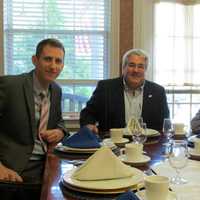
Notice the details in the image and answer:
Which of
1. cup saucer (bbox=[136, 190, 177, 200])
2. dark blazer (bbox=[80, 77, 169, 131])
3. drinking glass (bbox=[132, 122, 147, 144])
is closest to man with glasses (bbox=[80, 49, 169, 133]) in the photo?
dark blazer (bbox=[80, 77, 169, 131])

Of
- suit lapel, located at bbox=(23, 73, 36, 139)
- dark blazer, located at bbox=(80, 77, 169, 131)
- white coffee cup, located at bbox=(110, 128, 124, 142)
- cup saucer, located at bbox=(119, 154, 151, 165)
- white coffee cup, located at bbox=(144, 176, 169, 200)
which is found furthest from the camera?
dark blazer, located at bbox=(80, 77, 169, 131)

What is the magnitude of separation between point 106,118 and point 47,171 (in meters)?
1.33

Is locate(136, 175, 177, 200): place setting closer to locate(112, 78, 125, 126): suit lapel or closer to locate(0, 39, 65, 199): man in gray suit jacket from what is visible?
locate(0, 39, 65, 199): man in gray suit jacket

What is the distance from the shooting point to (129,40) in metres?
3.79

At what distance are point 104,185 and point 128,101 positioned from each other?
1.62m

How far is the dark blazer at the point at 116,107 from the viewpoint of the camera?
284cm

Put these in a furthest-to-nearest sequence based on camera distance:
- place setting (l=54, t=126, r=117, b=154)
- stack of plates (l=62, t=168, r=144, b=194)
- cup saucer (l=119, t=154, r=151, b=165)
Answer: place setting (l=54, t=126, r=117, b=154), cup saucer (l=119, t=154, r=151, b=165), stack of plates (l=62, t=168, r=144, b=194)

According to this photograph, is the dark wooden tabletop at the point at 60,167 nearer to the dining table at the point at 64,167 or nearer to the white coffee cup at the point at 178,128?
the dining table at the point at 64,167

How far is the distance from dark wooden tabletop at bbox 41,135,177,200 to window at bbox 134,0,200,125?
1579 mm

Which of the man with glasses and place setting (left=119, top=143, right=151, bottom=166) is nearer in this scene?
place setting (left=119, top=143, right=151, bottom=166)

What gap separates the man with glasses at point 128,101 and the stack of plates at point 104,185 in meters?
1.42

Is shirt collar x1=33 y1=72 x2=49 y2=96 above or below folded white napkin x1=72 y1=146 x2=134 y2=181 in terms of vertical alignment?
above

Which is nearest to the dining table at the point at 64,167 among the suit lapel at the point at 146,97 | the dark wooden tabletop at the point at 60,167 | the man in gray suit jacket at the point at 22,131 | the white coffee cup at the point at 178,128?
the dark wooden tabletop at the point at 60,167

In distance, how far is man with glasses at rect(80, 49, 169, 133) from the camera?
Result: 285cm
